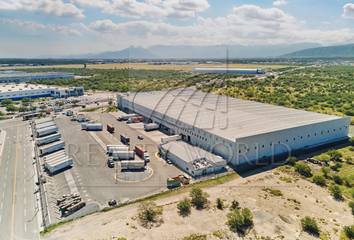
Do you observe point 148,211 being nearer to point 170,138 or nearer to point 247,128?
point 170,138

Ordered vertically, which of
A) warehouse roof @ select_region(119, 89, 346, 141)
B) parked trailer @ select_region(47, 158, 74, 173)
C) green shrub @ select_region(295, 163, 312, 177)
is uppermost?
warehouse roof @ select_region(119, 89, 346, 141)

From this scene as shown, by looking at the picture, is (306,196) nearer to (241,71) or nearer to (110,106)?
(110,106)

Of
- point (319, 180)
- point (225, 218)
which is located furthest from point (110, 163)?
point (319, 180)

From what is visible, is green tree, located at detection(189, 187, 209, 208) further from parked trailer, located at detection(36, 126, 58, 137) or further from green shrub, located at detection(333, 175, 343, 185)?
parked trailer, located at detection(36, 126, 58, 137)

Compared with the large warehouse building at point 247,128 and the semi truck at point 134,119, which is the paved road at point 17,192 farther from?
the large warehouse building at point 247,128

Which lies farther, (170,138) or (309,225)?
(170,138)

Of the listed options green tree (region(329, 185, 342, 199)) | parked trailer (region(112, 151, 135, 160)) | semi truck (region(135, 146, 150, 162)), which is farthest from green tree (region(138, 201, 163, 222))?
green tree (region(329, 185, 342, 199))
